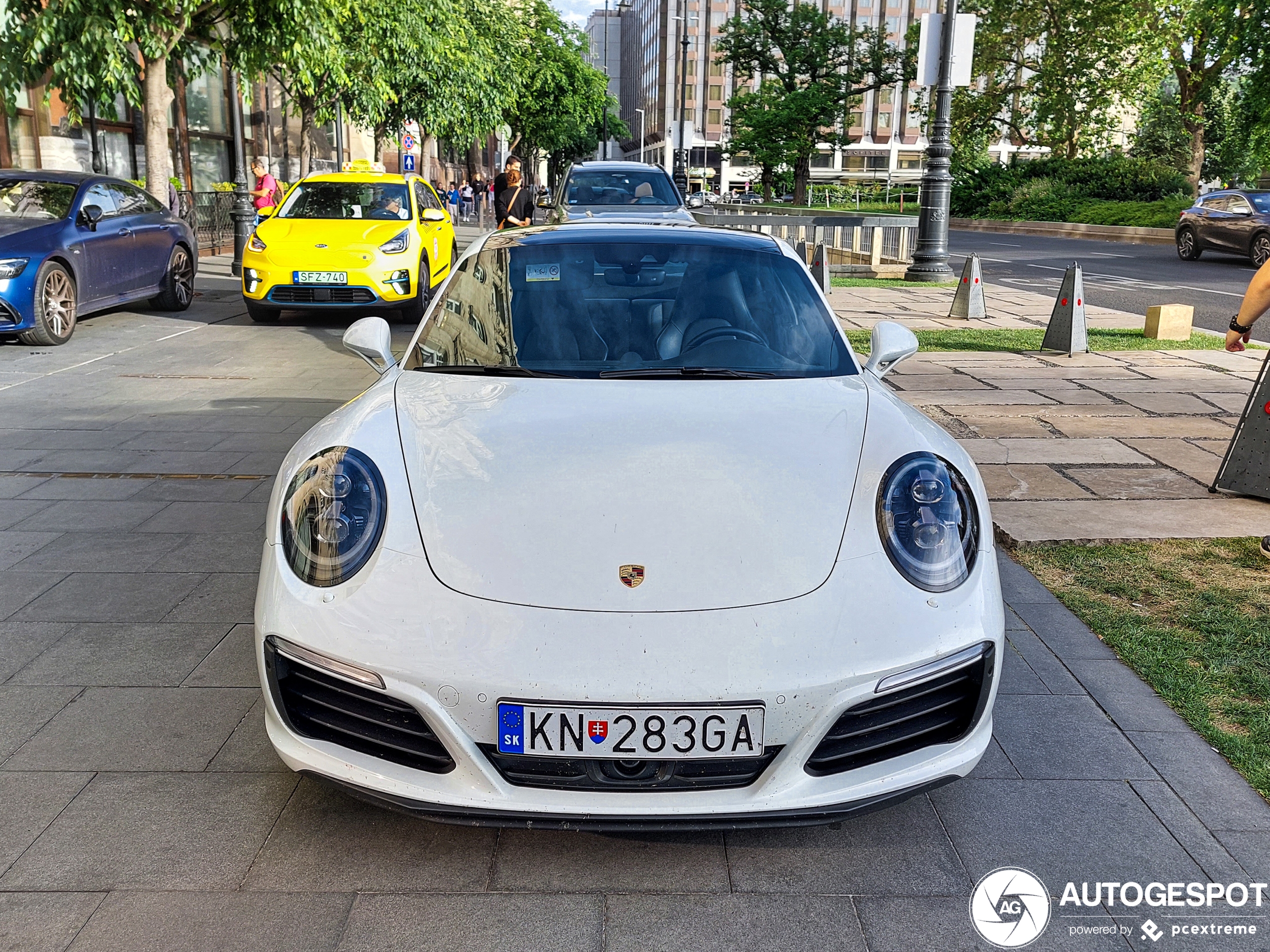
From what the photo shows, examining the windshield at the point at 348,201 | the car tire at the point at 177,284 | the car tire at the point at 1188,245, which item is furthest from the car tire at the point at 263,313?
the car tire at the point at 1188,245

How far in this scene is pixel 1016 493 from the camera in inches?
220

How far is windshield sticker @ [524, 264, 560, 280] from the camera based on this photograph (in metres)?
3.90

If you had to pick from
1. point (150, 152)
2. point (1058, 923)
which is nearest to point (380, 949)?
point (1058, 923)

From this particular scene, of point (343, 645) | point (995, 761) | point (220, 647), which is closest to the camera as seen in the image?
point (343, 645)

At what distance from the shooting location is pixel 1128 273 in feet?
66.8

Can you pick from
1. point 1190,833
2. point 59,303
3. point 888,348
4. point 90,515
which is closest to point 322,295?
point 59,303

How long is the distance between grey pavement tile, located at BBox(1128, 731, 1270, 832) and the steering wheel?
1.60 metres

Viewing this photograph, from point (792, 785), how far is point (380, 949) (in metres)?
0.89

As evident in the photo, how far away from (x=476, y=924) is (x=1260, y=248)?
2288 centimetres

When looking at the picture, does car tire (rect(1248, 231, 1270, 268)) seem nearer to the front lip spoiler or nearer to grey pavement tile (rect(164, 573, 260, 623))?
grey pavement tile (rect(164, 573, 260, 623))

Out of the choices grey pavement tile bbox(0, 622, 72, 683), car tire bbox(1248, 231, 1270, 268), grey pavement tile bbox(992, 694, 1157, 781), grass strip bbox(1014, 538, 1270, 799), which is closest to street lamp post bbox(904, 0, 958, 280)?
car tire bbox(1248, 231, 1270, 268)

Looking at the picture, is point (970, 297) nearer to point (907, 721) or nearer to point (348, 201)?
point (348, 201)

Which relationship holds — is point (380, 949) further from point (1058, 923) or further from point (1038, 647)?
point (1038, 647)

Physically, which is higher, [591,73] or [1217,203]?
[591,73]
